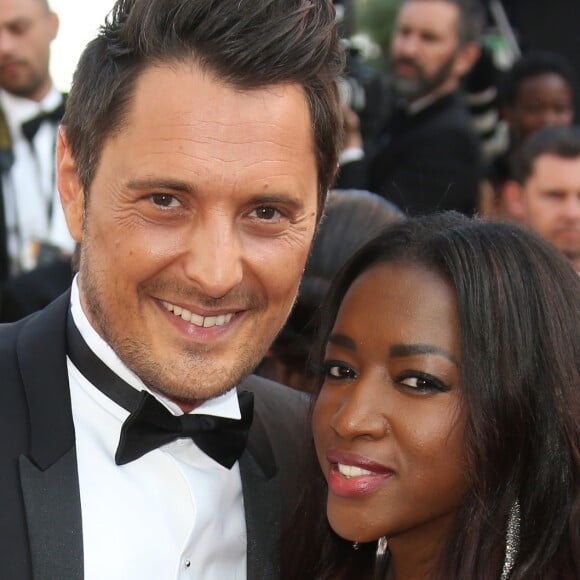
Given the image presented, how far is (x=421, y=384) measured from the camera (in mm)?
2166

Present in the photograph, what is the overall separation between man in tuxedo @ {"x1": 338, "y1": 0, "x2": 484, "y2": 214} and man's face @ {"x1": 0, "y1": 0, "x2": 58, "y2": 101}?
57.1 inches

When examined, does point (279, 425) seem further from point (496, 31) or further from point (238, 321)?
point (496, 31)

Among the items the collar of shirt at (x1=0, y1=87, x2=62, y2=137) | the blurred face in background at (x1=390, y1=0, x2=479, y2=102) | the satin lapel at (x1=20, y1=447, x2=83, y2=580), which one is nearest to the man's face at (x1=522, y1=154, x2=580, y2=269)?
the blurred face in background at (x1=390, y1=0, x2=479, y2=102)

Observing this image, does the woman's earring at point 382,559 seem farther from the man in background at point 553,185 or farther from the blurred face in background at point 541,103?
the blurred face in background at point 541,103

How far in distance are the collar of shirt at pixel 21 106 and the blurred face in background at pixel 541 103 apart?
9.10 ft

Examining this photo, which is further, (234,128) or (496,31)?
(496,31)

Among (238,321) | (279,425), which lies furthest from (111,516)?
(279,425)

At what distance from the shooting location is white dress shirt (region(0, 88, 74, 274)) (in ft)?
14.8

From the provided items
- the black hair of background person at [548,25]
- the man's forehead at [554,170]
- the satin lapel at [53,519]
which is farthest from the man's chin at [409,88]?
the satin lapel at [53,519]

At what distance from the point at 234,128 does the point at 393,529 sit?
0.88 metres

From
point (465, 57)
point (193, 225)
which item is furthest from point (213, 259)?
point (465, 57)

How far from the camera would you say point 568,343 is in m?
2.22

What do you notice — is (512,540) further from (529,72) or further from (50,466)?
(529,72)

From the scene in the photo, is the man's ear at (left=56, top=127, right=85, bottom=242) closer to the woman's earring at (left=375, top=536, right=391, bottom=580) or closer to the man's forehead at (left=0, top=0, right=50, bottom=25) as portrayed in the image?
the woman's earring at (left=375, top=536, right=391, bottom=580)
